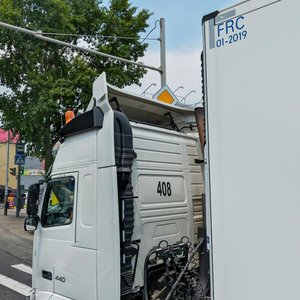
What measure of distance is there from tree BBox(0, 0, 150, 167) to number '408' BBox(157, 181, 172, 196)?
10.2 meters

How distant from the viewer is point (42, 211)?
4977mm

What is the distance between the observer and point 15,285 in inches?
339

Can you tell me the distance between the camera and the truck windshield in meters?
4.55

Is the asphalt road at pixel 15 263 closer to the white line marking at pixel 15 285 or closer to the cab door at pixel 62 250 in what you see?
the white line marking at pixel 15 285

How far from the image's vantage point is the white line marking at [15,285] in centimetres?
820

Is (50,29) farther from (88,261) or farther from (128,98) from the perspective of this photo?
(88,261)

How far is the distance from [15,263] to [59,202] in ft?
22.5

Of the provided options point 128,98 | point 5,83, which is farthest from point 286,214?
point 5,83

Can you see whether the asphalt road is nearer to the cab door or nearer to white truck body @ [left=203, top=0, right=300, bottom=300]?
the cab door

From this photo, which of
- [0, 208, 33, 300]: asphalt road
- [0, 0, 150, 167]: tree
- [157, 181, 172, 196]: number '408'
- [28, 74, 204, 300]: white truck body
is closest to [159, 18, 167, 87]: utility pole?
[0, 0, 150, 167]: tree

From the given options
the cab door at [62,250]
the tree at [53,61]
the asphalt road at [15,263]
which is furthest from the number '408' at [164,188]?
the tree at [53,61]

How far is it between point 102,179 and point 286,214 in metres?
2.05

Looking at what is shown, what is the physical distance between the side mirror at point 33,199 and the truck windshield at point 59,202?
0.34ft

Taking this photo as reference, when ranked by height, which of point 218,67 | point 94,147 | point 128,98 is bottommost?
point 94,147
